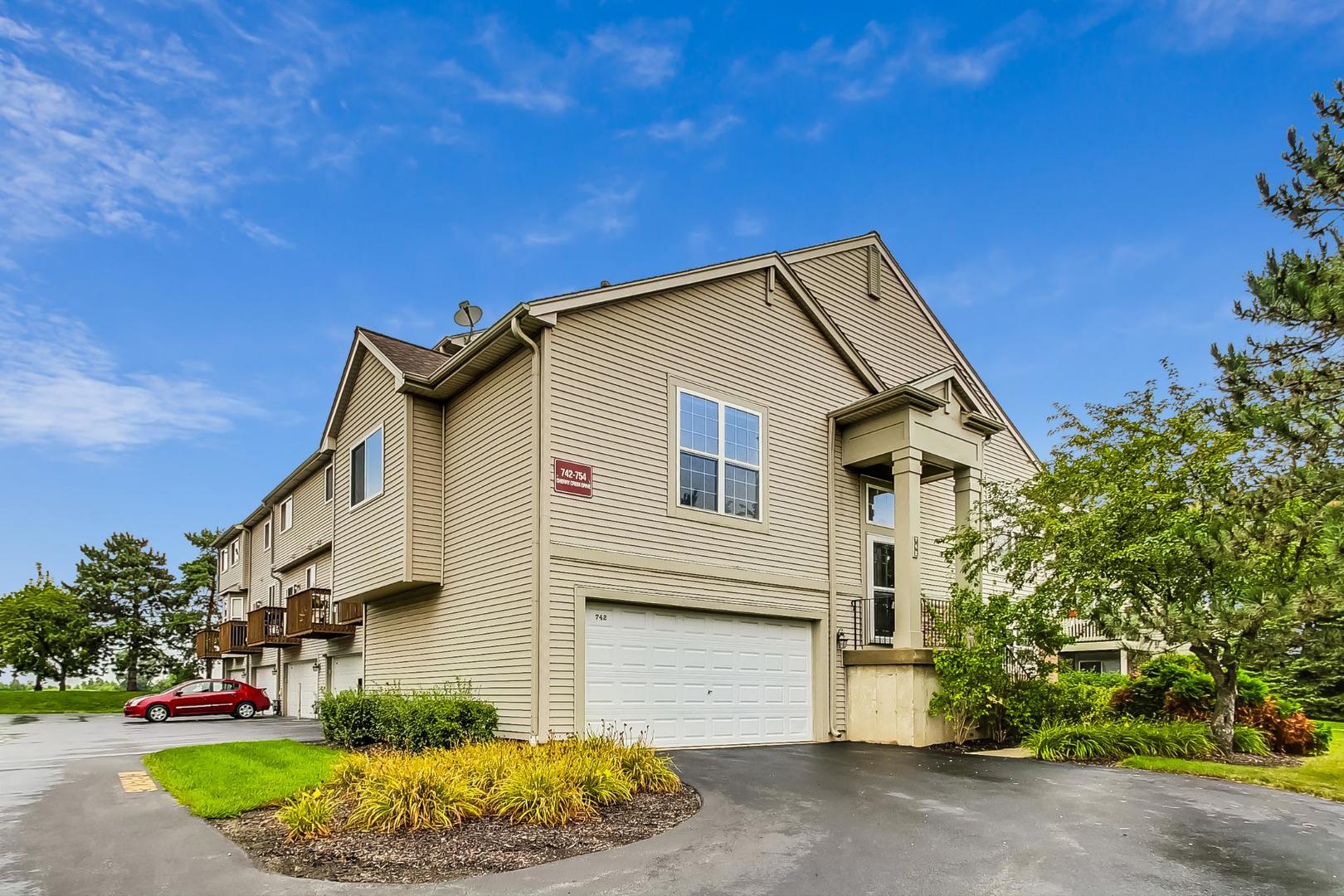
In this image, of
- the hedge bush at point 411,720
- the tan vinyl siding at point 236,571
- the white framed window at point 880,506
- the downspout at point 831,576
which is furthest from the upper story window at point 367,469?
the tan vinyl siding at point 236,571

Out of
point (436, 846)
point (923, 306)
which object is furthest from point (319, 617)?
point (923, 306)

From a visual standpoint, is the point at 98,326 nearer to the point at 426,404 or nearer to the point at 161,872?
the point at 426,404

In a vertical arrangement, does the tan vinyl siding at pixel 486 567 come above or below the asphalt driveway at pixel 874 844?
above

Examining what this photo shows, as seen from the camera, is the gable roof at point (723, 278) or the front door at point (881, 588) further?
the front door at point (881, 588)

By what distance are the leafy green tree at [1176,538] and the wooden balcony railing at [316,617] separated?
45.4 feet

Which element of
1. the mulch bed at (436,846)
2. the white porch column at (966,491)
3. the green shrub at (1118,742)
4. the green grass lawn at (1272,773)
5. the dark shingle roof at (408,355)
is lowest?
the green grass lawn at (1272,773)

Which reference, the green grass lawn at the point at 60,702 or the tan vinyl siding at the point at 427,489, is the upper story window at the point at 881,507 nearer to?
the tan vinyl siding at the point at 427,489

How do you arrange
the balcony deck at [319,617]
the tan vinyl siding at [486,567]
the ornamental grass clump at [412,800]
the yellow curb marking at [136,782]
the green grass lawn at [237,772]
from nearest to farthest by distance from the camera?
the ornamental grass clump at [412,800] → the green grass lawn at [237,772] → the yellow curb marking at [136,782] → the tan vinyl siding at [486,567] → the balcony deck at [319,617]

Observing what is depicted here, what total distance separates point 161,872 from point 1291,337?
1257 centimetres

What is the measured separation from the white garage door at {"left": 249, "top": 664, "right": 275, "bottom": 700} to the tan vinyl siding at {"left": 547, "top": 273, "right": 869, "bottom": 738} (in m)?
19.5

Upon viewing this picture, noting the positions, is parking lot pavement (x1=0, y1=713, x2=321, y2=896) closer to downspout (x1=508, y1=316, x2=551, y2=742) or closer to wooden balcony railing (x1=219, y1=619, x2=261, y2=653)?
wooden balcony railing (x1=219, y1=619, x2=261, y2=653)

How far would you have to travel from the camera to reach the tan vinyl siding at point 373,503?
49.3 feet

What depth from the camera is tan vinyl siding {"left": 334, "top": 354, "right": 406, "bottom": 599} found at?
49.3ft

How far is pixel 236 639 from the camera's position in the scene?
92.8 ft
